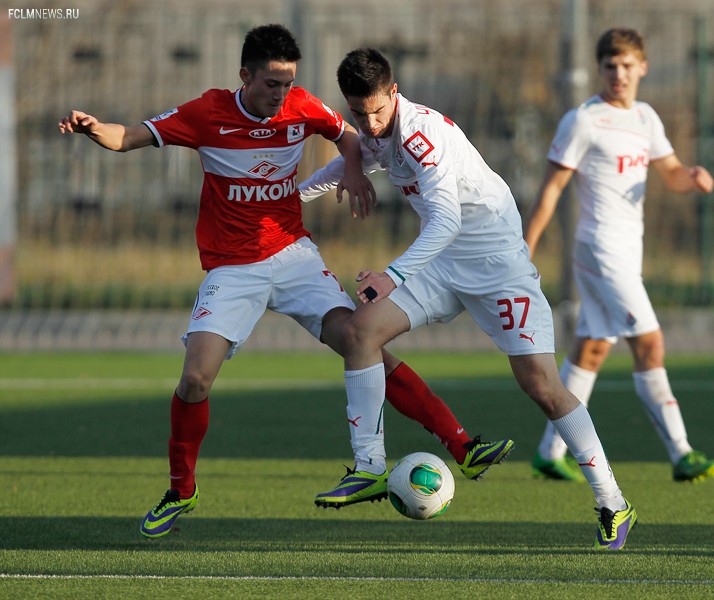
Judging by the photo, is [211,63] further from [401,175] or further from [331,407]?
[401,175]

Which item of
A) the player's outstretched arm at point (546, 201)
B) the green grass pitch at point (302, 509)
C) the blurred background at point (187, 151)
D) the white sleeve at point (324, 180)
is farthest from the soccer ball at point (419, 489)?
the blurred background at point (187, 151)

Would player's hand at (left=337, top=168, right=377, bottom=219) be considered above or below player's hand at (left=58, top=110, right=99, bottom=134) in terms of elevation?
below

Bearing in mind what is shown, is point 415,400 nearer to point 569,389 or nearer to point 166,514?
point 166,514

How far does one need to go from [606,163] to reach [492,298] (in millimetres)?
1733

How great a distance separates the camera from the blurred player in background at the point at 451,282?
16.6 feet

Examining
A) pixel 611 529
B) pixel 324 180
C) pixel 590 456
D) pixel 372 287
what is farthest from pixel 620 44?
pixel 611 529

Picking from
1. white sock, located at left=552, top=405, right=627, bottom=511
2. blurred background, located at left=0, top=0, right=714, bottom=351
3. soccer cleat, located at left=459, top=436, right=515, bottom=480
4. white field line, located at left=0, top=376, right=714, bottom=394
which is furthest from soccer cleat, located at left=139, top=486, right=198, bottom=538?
blurred background, located at left=0, top=0, right=714, bottom=351

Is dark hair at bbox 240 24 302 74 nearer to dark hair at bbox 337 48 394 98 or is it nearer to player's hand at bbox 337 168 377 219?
dark hair at bbox 337 48 394 98

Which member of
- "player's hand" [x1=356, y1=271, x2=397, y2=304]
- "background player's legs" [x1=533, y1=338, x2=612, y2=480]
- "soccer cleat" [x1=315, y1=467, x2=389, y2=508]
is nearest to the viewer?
"player's hand" [x1=356, y1=271, x2=397, y2=304]

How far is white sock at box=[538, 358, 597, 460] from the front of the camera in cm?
682

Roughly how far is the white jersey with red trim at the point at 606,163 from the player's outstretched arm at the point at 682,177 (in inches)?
7.5

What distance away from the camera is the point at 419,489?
5246mm

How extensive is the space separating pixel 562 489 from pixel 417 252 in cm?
221

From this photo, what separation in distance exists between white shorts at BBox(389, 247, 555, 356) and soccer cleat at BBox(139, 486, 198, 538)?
123 centimetres
